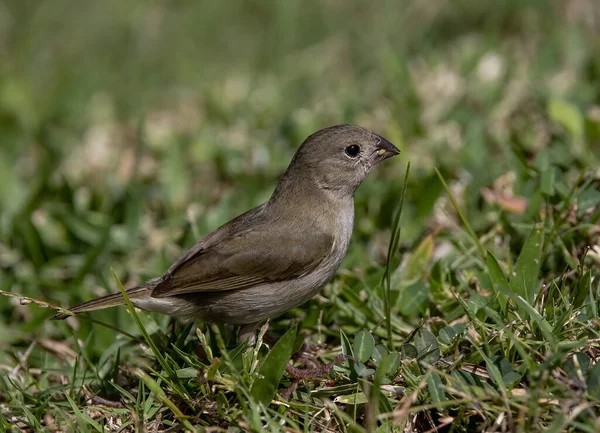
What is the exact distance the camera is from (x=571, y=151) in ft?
17.2

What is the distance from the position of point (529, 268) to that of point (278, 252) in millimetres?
1277

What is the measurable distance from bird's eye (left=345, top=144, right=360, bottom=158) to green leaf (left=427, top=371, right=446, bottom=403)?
1.57m

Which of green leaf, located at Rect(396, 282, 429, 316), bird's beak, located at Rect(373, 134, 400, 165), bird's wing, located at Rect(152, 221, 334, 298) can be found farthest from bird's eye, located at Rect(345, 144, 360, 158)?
green leaf, located at Rect(396, 282, 429, 316)

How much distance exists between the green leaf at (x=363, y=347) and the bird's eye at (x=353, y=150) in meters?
1.22

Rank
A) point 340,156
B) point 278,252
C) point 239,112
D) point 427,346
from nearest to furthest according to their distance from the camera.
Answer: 1. point 427,346
2. point 278,252
3. point 340,156
4. point 239,112

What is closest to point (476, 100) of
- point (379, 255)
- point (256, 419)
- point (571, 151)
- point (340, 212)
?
point (571, 151)

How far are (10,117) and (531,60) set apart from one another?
5.05 meters

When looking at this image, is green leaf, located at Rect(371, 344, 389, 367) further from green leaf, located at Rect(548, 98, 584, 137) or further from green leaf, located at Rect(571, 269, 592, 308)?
green leaf, located at Rect(548, 98, 584, 137)

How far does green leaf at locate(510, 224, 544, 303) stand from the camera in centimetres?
388

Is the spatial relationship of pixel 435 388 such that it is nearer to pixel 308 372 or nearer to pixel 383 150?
pixel 308 372

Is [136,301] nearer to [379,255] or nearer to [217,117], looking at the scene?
[379,255]

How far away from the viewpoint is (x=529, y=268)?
3.97m

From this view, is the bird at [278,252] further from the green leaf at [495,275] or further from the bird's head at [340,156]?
the green leaf at [495,275]

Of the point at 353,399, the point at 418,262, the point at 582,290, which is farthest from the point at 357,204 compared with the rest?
the point at 353,399
